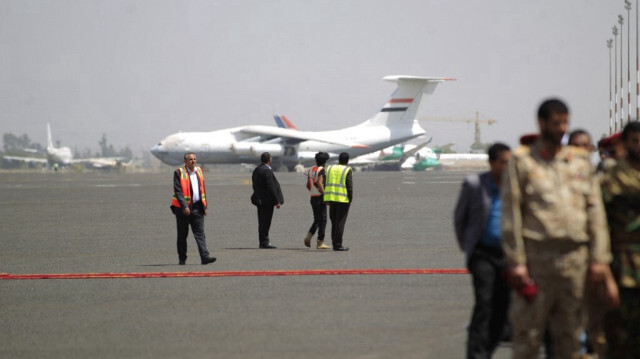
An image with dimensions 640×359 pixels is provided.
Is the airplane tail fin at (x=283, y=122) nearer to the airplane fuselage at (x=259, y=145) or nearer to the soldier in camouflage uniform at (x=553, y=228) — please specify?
the airplane fuselage at (x=259, y=145)

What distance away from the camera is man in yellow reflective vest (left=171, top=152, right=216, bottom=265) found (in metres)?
14.0

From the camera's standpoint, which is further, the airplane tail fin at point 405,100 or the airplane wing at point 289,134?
the airplane tail fin at point 405,100

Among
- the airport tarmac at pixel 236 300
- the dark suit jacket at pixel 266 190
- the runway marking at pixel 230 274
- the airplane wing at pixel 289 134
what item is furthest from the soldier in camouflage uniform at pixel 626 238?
the airplane wing at pixel 289 134

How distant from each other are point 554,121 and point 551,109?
0.22 feet

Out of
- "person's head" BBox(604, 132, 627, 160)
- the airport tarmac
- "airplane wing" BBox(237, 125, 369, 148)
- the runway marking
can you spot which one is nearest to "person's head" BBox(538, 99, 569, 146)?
"person's head" BBox(604, 132, 627, 160)

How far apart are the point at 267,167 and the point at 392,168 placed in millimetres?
83618

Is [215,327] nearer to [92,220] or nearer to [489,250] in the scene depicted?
[489,250]

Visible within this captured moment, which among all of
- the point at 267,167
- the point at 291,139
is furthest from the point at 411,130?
the point at 267,167

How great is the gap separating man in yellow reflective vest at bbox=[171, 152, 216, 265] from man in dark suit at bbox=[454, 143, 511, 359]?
7.59 meters

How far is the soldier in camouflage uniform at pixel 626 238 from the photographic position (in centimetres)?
606

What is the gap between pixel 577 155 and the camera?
5637mm

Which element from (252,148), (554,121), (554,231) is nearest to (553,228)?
(554,231)

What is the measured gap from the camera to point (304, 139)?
261ft

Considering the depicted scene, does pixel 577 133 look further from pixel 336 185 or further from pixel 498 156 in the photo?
pixel 336 185
